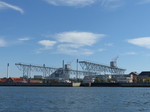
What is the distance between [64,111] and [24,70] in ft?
379

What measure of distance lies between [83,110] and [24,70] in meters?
115

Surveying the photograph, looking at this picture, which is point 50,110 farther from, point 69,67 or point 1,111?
point 69,67

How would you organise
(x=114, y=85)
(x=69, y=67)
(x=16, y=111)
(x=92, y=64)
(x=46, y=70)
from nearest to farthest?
1. (x=16, y=111)
2. (x=114, y=85)
3. (x=92, y=64)
4. (x=46, y=70)
5. (x=69, y=67)

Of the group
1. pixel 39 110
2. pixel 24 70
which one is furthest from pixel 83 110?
pixel 24 70

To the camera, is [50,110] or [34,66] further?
[34,66]

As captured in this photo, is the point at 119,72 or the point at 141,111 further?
the point at 119,72

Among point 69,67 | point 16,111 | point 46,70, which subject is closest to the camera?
point 16,111

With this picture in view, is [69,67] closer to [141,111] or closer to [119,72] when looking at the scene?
[119,72]

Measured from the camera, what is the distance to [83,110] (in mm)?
28812

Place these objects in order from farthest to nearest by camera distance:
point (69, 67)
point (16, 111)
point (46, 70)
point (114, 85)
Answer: point (69, 67)
point (46, 70)
point (114, 85)
point (16, 111)

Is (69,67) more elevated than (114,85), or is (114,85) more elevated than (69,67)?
(69,67)

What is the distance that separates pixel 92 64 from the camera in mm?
138625

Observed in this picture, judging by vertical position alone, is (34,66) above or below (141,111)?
above

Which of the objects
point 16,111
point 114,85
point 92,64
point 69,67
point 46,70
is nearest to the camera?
point 16,111
